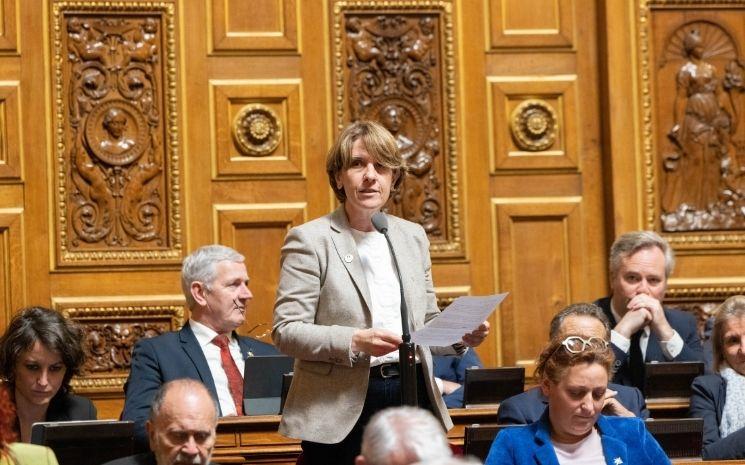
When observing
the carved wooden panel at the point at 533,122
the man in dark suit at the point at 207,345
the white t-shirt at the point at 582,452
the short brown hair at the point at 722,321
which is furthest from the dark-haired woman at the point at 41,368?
the carved wooden panel at the point at 533,122

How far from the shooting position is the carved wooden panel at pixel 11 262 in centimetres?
598

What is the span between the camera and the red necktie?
509 centimetres

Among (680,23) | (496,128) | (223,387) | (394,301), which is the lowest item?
(223,387)

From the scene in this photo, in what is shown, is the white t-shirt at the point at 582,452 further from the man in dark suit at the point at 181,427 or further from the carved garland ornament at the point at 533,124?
the carved garland ornament at the point at 533,124

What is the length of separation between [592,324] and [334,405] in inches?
49.4

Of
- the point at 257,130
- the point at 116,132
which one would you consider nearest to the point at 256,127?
the point at 257,130

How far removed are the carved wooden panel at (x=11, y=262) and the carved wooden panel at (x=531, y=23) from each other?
218cm

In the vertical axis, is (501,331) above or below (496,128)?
below

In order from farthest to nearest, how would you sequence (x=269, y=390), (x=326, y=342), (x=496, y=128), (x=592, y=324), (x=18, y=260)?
(x=496, y=128), (x=18, y=260), (x=269, y=390), (x=592, y=324), (x=326, y=342)

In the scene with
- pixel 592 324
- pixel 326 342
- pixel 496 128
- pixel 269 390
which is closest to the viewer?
pixel 326 342

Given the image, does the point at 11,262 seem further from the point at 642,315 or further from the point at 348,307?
the point at 348,307

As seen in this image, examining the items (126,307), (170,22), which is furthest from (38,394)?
(170,22)

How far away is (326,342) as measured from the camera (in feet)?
11.1

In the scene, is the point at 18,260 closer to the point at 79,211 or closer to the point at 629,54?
the point at 79,211
